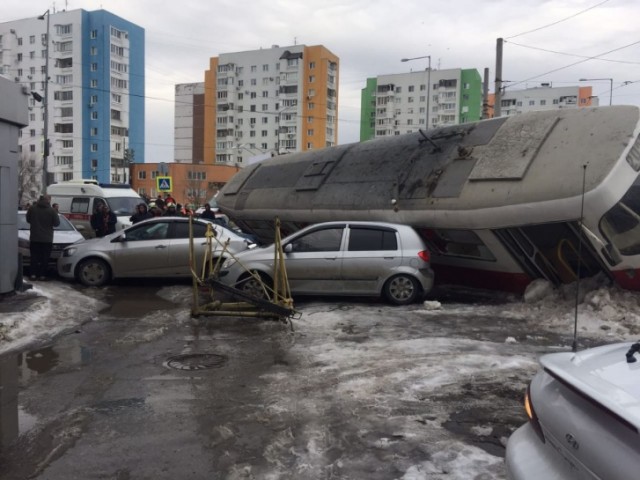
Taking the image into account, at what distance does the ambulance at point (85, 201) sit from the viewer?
1920 centimetres

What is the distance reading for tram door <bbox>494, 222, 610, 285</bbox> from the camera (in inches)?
346

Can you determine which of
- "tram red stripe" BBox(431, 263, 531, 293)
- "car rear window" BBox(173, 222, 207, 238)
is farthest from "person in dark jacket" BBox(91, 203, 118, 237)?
"tram red stripe" BBox(431, 263, 531, 293)

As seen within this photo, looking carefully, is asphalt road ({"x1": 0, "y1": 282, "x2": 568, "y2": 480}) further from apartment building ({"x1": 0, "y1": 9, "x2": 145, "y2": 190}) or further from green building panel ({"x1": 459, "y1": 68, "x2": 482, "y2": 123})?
green building panel ({"x1": 459, "y1": 68, "x2": 482, "y2": 123})

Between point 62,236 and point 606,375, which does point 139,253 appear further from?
point 606,375

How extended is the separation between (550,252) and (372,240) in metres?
2.88

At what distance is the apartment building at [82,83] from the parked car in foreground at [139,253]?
212ft

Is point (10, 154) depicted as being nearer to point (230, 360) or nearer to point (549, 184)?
A: point (230, 360)

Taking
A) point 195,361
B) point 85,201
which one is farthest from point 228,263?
point 85,201

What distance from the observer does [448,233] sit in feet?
33.1

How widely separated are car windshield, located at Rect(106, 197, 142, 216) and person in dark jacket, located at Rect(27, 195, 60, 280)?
8079mm

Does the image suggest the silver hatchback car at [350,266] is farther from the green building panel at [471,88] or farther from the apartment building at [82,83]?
the green building panel at [471,88]

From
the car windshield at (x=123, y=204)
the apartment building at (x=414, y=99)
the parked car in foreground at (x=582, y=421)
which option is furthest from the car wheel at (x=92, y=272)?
the apartment building at (x=414, y=99)

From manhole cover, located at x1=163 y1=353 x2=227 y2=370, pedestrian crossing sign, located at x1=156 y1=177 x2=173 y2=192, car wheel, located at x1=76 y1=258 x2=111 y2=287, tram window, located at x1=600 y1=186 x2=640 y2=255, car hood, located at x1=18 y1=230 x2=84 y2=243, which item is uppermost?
pedestrian crossing sign, located at x1=156 y1=177 x2=173 y2=192

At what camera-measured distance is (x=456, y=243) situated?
1043cm
